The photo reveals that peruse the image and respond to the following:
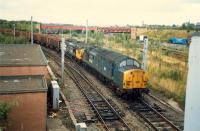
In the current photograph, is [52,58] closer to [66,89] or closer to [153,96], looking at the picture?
[66,89]

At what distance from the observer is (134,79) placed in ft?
65.9

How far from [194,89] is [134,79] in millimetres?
16727

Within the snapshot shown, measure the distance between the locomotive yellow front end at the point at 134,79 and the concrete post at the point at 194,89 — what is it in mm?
16129

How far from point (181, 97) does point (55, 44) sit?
31.3 m

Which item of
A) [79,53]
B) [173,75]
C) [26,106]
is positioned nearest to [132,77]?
[173,75]

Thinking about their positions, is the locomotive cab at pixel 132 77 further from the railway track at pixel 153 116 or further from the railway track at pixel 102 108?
the railway track at pixel 102 108

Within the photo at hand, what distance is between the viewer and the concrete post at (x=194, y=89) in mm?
3376

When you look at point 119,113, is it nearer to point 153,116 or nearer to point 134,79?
point 153,116

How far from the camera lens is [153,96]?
866 inches

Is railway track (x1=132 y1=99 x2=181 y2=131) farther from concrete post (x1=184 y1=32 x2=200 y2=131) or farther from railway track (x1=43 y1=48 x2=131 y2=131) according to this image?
concrete post (x1=184 y1=32 x2=200 y2=131)

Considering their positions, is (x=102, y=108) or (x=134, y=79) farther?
(x=134, y=79)

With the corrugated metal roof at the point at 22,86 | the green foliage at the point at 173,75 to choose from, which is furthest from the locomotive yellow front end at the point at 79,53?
the corrugated metal roof at the point at 22,86

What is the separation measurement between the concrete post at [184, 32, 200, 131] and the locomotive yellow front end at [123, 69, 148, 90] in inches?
635

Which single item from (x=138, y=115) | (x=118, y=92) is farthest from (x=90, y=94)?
(x=138, y=115)
